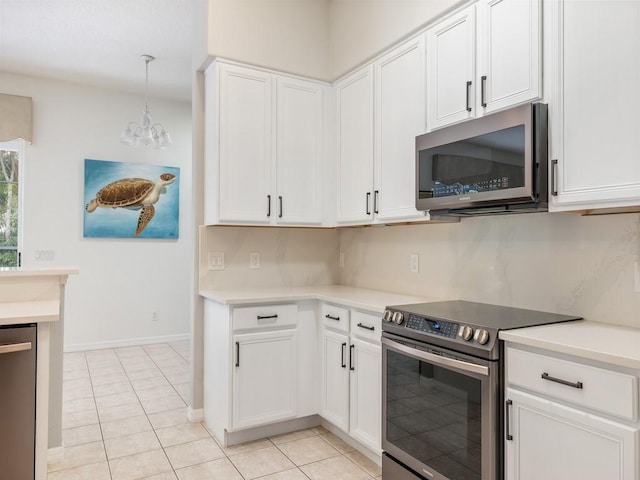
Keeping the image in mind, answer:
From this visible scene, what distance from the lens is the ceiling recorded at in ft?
11.4

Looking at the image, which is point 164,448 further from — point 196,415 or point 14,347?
point 14,347

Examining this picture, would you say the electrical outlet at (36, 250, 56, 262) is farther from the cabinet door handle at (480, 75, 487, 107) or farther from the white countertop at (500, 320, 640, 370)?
the white countertop at (500, 320, 640, 370)

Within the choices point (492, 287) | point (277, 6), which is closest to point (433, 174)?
point (492, 287)

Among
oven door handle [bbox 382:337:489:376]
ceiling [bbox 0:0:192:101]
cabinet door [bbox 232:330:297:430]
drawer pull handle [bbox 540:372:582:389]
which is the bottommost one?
cabinet door [bbox 232:330:297:430]

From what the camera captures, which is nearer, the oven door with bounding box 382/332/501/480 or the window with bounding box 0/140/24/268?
the oven door with bounding box 382/332/501/480

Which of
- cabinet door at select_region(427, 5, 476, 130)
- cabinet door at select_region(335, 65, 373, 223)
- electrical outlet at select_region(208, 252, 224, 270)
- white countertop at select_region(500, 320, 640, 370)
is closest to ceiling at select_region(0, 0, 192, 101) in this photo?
cabinet door at select_region(335, 65, 373, 223)

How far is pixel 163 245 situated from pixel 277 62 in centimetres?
314

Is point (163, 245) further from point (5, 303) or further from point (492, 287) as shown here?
point (492, 287)

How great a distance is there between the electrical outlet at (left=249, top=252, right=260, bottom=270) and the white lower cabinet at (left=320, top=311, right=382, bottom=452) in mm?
773

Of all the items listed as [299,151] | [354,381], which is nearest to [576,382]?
[354,381]

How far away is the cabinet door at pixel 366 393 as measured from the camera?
2.35 metres

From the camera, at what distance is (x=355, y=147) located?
300cm

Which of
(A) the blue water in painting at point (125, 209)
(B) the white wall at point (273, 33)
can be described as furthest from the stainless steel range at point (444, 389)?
(A) the blue water in painting at point (125, 209)

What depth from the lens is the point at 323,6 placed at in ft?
11.0
